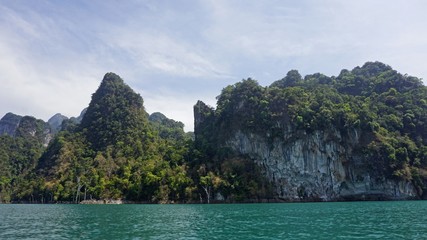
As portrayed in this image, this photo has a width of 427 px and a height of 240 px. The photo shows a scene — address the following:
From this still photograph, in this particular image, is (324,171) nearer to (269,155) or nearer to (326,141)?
(326,141)

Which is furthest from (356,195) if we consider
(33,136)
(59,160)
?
(33,136)

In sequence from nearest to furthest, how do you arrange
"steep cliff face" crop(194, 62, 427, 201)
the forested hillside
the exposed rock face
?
the exposed rock face, "steep cliff face" crop(194, 62, 427, 201), the forested hillside

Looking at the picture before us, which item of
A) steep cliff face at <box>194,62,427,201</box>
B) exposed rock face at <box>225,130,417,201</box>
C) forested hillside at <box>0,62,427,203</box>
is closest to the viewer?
exposed rock face at <box>225,130,417,201</box>

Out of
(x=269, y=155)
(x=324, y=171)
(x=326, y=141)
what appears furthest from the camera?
(x=269, y=155)

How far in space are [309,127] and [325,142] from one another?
4841mm

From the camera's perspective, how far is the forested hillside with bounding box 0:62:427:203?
7756 cm

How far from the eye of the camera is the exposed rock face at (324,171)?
76.1 metres

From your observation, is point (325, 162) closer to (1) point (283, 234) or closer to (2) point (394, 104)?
(2) point (394, 104)

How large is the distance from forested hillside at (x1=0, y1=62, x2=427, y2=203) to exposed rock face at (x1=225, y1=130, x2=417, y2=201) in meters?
0.22

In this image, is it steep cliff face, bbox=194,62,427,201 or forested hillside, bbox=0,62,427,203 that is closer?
steep cliff face, bbox=194,62,427,201

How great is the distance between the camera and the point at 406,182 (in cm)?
7375

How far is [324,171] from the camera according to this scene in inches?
3098

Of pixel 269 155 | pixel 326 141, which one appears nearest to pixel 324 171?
pixel 326 141

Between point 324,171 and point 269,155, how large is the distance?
12955 millimetres
